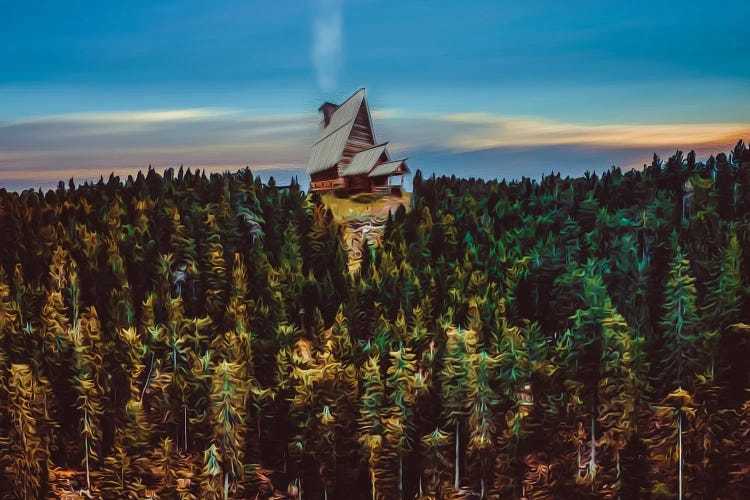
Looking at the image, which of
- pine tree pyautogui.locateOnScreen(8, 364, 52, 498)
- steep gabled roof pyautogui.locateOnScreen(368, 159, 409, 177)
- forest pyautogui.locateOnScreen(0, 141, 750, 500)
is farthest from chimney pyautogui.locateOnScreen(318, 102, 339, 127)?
pine tree pyautogui.locateOnScreen(8, 364, 52, 498)

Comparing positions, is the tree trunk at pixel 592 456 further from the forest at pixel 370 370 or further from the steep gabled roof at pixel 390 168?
the steep gabled roof at pixel 390 168

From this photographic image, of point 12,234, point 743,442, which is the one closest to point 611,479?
point 743,442

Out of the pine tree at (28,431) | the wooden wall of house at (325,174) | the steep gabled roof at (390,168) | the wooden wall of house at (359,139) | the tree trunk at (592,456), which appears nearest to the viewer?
the pine tree at (28,431)

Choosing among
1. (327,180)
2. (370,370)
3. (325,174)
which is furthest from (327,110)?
(370,370)

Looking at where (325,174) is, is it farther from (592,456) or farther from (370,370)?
(592,456)

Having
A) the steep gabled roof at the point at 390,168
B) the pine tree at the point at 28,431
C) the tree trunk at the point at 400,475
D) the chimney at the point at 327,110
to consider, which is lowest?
the tree trunk at the point at 400,475

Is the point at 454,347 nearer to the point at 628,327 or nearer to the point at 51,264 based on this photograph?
the point at 628,327

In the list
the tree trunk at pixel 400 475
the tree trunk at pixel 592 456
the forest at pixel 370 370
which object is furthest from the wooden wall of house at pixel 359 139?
the tree trunk at pixel 592 456

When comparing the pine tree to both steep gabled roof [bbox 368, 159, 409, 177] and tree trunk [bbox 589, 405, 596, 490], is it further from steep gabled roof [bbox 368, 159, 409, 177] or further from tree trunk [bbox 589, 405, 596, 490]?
tree trunk [bbox 589, 405, 596, 490]
